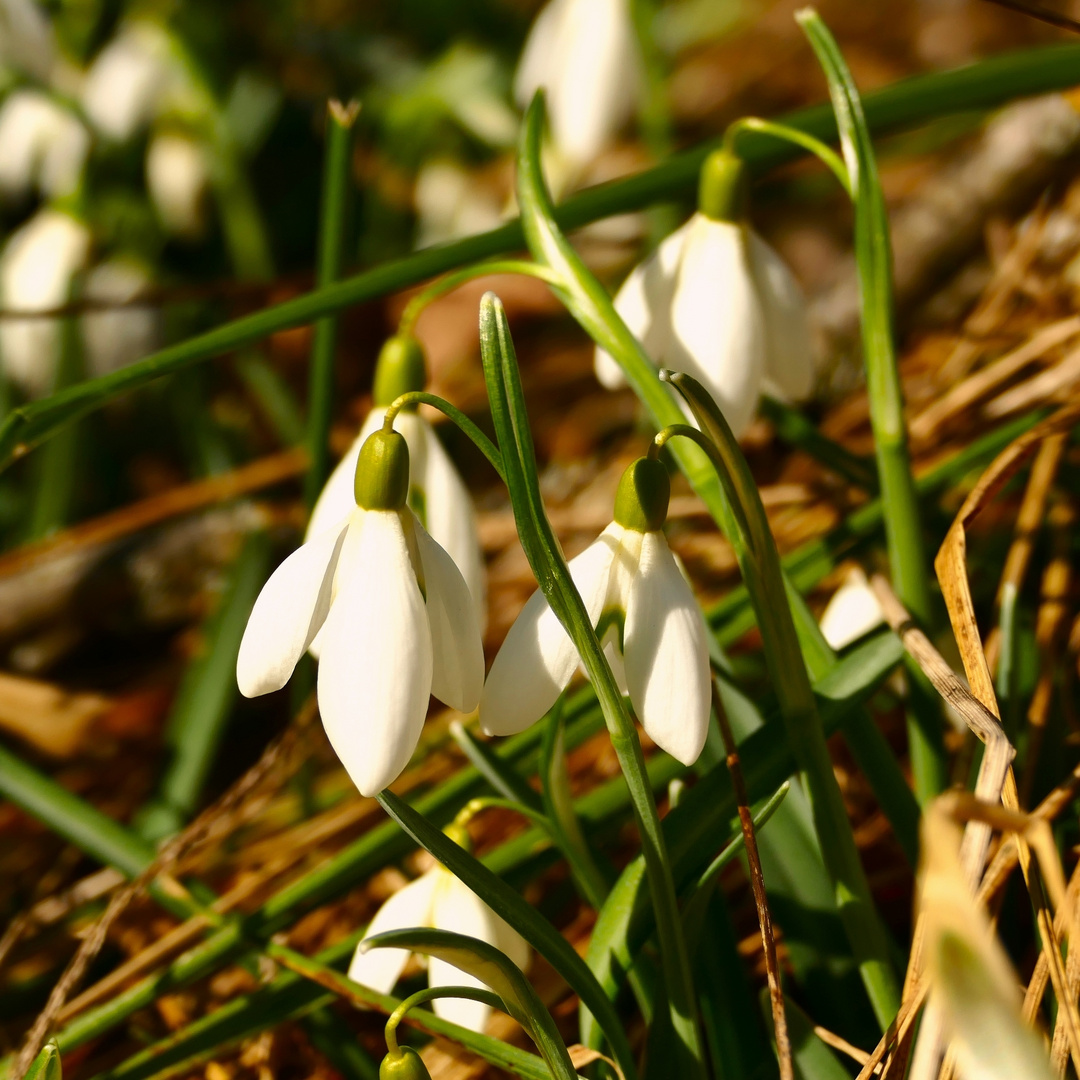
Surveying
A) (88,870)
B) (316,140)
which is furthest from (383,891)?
(316,140)

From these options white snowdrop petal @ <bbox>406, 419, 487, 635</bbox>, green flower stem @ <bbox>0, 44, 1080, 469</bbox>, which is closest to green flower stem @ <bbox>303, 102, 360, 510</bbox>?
green flower stem @ <bbox>0, 44, 1080, 469</bbox>

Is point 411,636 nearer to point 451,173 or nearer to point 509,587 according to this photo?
point 509,587

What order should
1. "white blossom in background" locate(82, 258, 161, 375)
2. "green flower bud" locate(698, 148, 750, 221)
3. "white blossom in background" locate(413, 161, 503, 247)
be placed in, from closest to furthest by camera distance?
"green flower bud" locate(698, 148, 750, 221) → "white blossom in background" locate(82, 258, 161, 375) → "white blossom in background" locate(413, 161, 503, 247)

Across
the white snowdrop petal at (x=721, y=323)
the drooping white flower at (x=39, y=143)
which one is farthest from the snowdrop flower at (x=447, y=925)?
the drooping white flower at (x=39, y=143)

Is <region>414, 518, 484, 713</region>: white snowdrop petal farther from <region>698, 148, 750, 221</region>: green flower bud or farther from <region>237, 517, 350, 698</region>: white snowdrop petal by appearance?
<region>698, 148, 750, 221</region>: green flower bud

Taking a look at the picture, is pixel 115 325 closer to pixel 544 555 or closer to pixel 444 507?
pixel 444 507

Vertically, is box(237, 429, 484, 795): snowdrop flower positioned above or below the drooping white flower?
below
